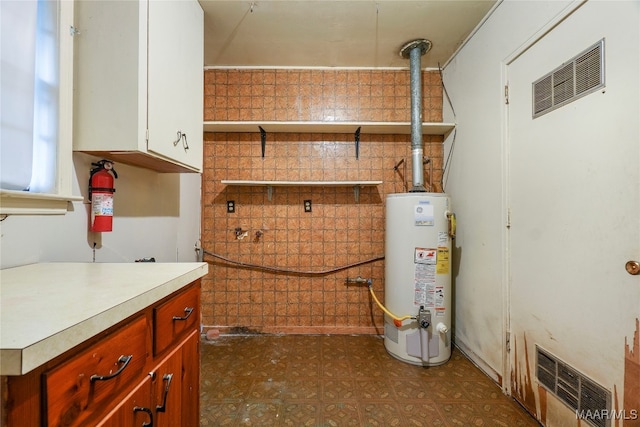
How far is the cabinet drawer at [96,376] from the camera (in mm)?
453

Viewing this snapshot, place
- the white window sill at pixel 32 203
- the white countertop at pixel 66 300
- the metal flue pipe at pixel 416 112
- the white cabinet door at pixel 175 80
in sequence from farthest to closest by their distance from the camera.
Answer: the metal flue pipe at pixel 416 112 → the white cabinet door at pixel 175 80 → the white window sill at pixel 32 203 → the white countertop at pixel 66 300

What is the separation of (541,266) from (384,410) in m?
1.09

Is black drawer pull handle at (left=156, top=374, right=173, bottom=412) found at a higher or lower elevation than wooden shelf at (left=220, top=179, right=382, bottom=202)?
lower

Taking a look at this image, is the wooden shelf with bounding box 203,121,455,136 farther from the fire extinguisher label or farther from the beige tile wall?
the fire extinguisher label

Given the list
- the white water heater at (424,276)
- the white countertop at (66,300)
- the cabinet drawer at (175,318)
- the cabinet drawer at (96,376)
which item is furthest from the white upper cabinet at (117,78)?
the white water heater at (424,276)

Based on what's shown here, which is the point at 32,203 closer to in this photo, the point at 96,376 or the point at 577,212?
the point at 96,376

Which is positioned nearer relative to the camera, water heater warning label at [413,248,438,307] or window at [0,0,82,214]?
window at [0,0,82,214]

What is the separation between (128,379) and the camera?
626 mm

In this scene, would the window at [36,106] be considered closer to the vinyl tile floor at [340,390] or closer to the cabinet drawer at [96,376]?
the cabinet drawer at [96,376]

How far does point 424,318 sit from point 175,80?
1.98m

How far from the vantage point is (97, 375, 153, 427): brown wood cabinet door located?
1.90 feet

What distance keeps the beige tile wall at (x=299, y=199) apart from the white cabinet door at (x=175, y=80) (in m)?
0.79

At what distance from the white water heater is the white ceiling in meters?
1.16

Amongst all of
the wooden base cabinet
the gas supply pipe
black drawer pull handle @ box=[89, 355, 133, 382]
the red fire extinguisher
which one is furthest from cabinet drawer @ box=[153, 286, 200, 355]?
the gas supply pipe
